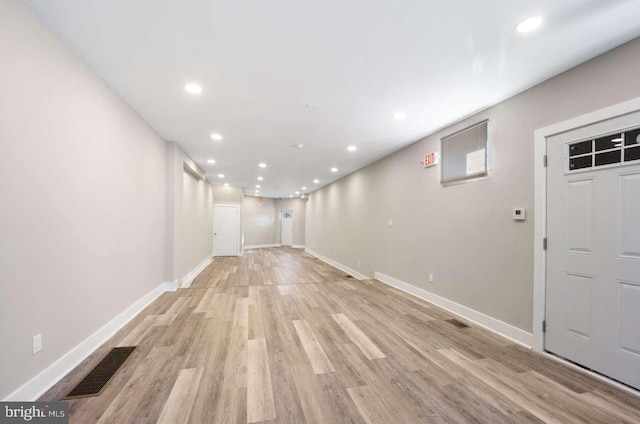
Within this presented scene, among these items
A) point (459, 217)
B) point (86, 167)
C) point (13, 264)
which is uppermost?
point (86, 167)

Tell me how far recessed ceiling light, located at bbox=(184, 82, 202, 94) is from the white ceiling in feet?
0.18

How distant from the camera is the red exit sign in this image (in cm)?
405

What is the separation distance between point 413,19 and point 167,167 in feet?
14.4

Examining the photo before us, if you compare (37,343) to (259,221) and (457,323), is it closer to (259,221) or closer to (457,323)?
(457,323)

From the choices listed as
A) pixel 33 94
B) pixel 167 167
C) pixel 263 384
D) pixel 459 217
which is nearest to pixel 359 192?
pixel 459 217

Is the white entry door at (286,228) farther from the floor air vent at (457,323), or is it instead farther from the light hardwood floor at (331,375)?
the floor air vent at (457,323)

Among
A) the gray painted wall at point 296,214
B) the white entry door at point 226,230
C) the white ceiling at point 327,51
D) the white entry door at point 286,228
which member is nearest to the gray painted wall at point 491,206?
the white ceiling at point 327,51

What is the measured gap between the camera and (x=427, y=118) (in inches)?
139

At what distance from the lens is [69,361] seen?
7.05 feet

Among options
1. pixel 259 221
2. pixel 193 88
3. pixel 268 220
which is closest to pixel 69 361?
pixel 193 88

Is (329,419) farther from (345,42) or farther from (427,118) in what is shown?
(427,118)

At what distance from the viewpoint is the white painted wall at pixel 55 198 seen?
162 centimetres

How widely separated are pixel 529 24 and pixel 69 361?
439 centimetres

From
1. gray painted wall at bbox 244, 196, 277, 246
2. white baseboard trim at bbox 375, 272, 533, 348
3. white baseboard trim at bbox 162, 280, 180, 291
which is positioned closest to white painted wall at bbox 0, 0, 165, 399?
white baseboard trim at bbox 162, 280, 180, 291
